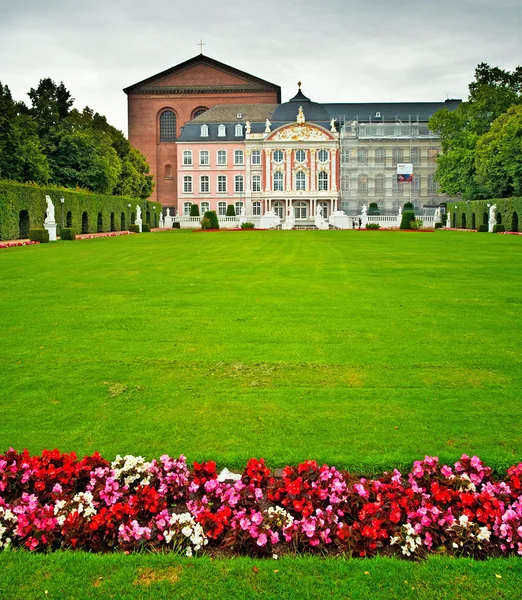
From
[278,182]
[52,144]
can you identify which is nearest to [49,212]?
[52,144]

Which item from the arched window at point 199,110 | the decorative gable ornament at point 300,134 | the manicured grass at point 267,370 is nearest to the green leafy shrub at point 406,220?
the decorative gable ornament at point 300,134

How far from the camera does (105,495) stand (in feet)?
10.5

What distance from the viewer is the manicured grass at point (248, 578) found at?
2.47 m

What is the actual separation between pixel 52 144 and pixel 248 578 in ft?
138

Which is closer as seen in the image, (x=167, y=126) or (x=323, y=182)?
(x=323, y=182)

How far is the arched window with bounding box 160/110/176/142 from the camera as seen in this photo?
68.3m

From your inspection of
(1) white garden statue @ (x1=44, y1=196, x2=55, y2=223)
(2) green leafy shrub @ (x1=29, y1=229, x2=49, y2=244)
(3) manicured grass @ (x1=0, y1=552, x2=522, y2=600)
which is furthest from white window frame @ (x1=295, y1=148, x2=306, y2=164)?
(3) manicured grass @ (x1=0, y1=552, x2=522, y2=600)

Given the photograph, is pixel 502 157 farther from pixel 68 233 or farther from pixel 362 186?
pixel 68 233

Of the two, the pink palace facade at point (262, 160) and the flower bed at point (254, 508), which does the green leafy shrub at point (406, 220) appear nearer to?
the pink palace facade at point (262, 160)

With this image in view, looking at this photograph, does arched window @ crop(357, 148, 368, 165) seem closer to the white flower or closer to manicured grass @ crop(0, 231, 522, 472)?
manicured grass @ crop(0, 231, 522, 472)

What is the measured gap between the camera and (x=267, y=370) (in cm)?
553

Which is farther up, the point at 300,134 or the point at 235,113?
the point at 235,113

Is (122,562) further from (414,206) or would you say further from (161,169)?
(161,169)

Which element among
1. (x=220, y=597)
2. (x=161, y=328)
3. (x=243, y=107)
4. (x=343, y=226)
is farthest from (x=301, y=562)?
(x=243, y=107)
